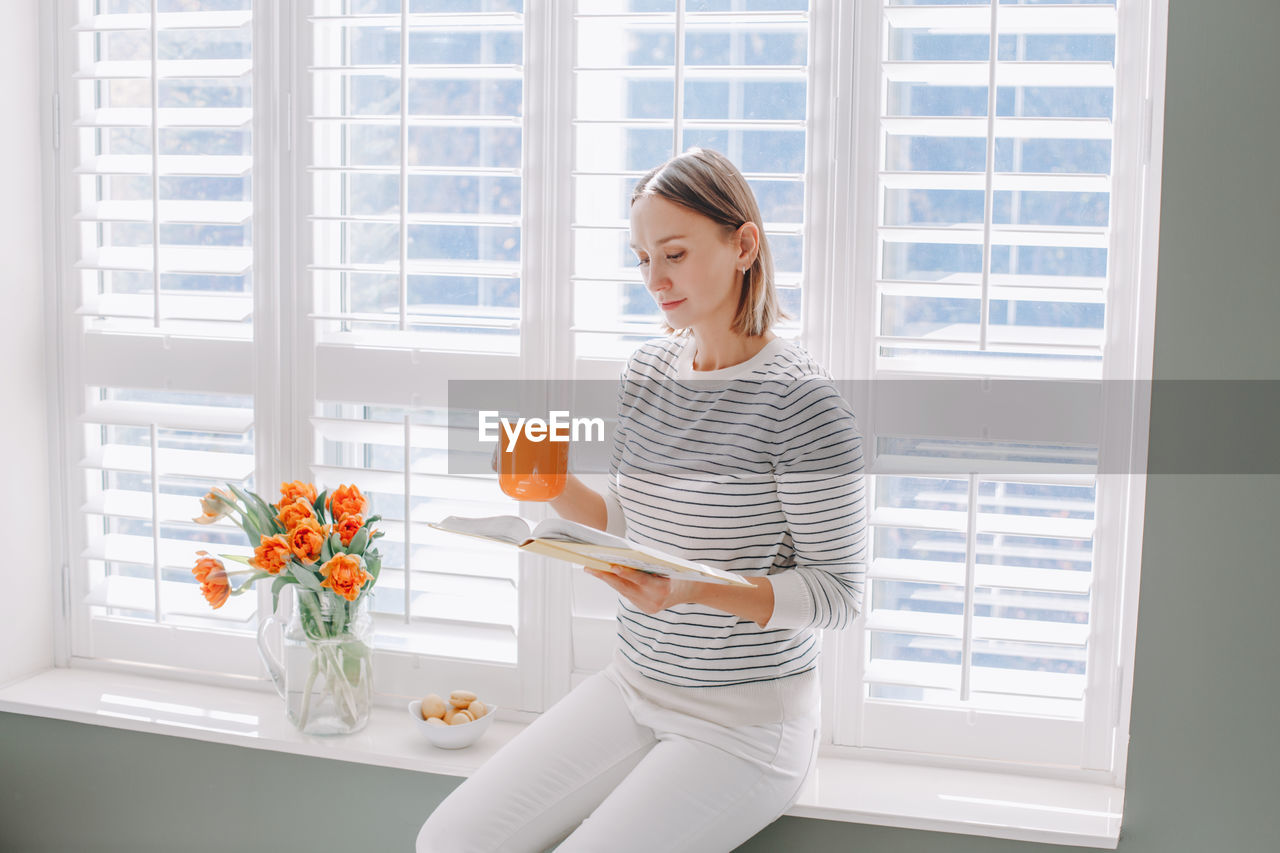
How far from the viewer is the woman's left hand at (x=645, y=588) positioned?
56.0 inches

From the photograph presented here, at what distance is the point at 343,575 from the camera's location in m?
1.77

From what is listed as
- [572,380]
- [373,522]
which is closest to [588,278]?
[572,380]

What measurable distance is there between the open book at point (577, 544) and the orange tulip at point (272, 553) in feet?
1.90

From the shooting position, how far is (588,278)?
6.06ft

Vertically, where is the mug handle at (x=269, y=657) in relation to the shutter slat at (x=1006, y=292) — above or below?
below

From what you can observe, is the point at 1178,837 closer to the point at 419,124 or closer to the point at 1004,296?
the point at 1004,296

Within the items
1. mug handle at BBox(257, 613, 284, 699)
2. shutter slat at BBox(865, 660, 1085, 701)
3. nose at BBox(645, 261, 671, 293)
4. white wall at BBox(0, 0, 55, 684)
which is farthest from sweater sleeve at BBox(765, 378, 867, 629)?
white wall at BBox(0, 0, 55, 684)

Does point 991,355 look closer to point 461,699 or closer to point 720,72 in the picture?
point 720,72

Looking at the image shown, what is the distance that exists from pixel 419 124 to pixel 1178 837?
1599 millimetres

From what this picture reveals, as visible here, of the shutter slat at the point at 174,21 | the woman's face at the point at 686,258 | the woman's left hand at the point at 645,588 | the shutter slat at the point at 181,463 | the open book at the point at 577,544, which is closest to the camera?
the open book at the point at 577,544

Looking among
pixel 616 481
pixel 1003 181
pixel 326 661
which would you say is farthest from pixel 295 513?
pixel 1003 181

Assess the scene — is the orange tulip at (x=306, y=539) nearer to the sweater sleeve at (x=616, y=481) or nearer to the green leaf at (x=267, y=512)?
the green leaf at (x=267, y=512)
